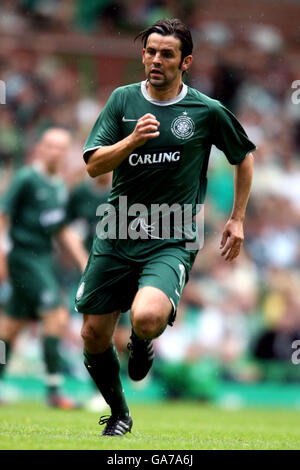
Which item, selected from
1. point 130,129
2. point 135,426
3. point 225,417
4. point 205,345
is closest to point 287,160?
point 205,345

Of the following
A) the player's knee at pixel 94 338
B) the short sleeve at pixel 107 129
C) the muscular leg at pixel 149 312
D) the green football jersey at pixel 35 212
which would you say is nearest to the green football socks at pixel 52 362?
the green football jersey at pixel 35 212

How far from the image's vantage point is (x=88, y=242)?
35.5 ft

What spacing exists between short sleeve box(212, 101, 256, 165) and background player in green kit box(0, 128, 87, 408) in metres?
3.96

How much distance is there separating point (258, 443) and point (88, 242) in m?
5.14

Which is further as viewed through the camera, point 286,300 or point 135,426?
point 286,300

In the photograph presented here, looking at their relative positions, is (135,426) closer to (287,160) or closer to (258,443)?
(258,443)

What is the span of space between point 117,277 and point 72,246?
3.91 m

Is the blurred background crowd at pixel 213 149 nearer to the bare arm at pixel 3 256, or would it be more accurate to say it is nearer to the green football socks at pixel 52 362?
the green football socks at pixel 52 362

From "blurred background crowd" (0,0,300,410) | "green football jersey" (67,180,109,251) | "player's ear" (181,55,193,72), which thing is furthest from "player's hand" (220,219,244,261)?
"blurred background crowd" (0,0,300,410)

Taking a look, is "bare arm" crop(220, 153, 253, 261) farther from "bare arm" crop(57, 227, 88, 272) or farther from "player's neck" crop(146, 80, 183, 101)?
"bare arm" crop(57, 227, 88, 272)

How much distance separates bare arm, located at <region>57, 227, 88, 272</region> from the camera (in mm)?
9578

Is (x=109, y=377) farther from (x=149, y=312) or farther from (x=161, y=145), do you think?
(x=161, y=145)

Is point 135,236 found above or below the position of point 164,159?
below

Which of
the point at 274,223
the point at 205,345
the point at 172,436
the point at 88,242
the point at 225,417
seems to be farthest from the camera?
the point at 274,223
